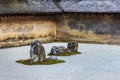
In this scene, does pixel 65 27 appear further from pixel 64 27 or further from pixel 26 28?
pixel 26 28

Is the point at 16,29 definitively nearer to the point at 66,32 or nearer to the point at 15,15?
the point at 15,15

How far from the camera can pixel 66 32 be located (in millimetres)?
26547

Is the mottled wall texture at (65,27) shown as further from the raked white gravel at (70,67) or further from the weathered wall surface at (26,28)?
the raked white gravel at (70,67)

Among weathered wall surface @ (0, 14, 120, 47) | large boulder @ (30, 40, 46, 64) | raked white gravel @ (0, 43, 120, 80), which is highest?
weathered wall surface @ (0, 14, 120, 47)

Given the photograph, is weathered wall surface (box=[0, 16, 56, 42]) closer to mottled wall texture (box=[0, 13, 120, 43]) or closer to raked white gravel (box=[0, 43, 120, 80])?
mottled wall texture (box=[0, 13, 120, 43])

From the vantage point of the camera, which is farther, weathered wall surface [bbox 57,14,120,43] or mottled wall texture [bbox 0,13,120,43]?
weathered wall surface [bbox 57,14,120,43]

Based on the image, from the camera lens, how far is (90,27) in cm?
2558

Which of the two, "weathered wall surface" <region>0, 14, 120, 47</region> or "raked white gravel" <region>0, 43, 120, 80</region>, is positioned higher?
"weathered wall surface" <region>0, 14, 120, 47</region>

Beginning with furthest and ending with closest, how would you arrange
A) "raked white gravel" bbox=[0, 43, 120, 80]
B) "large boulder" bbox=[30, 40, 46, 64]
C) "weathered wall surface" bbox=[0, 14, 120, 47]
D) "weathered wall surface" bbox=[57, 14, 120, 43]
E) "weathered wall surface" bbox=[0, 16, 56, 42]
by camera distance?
"weathered wall surface" bbox=[57, 14, 120, 43]
"weathered wall surface" bbox=[0, 14, 120, 47]
"weathered wall surface" bbox=[0, 16, 56, 42]
"large boulder" bbox=[30, 40, 46, 64]
"raked white gravel" bbox=[0, 43, 120, 80]

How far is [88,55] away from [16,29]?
6.15 meters

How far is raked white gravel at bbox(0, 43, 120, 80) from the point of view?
14289 millimetres

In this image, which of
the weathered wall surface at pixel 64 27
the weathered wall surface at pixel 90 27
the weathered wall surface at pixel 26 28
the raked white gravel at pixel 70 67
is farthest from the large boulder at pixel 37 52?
the weathered wall surface at pixel 90 27

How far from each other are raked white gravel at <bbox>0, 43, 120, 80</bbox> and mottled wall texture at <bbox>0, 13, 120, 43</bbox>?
273cm

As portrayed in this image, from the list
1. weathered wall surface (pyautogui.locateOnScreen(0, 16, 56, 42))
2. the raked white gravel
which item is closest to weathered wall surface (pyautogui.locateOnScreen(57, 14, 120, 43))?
weathered wall surface (pyautogui.locateOnScreen(0, 16, 56, 42))
